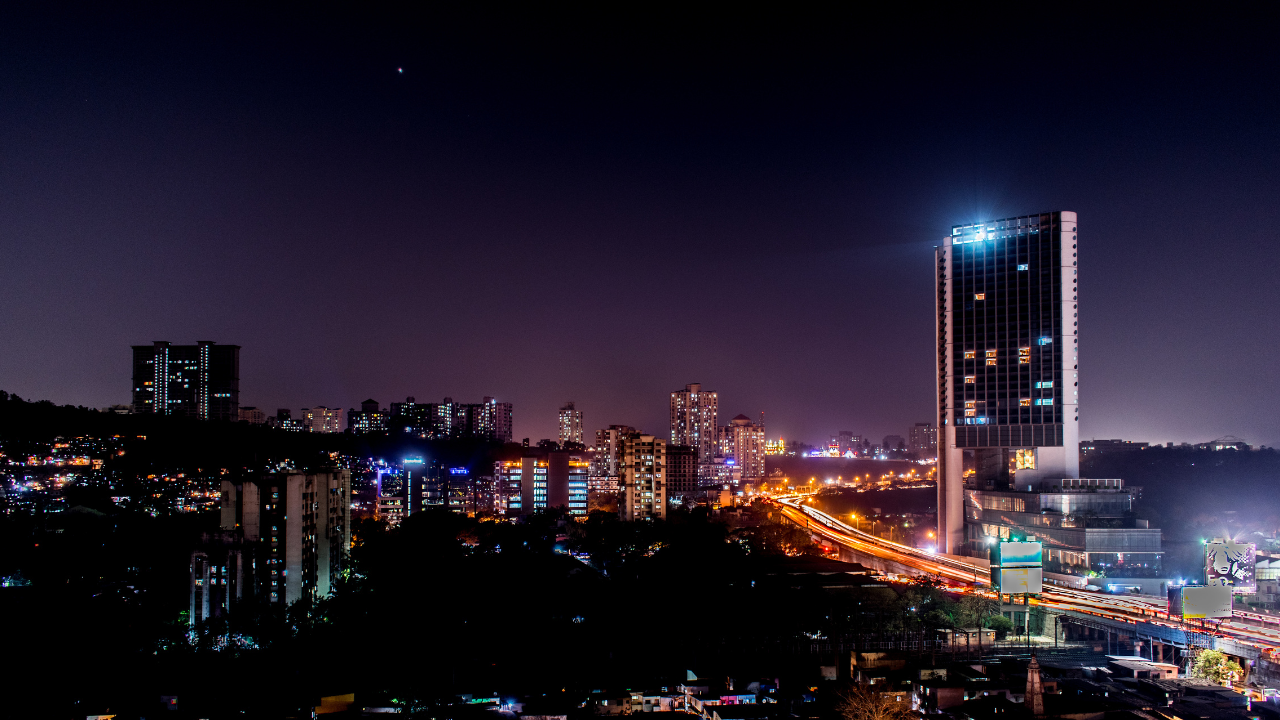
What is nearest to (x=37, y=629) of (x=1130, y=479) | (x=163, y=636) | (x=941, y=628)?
(x=163, y=636)

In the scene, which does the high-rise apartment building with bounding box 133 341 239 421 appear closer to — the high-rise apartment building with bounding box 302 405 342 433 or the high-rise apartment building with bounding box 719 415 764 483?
the high-rise apartment building with bounding box 302 405 342 433

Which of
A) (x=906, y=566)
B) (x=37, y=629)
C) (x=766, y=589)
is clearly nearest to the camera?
(x=37, y=629)

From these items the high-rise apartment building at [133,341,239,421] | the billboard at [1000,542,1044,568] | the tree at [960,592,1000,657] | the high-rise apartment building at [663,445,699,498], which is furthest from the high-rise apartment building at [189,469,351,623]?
the high-rise apartment building at [663,445,699,498]

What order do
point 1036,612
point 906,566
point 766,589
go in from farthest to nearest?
point 906,566 < point 766,589 < point 1036,612

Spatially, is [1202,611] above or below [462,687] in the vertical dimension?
above

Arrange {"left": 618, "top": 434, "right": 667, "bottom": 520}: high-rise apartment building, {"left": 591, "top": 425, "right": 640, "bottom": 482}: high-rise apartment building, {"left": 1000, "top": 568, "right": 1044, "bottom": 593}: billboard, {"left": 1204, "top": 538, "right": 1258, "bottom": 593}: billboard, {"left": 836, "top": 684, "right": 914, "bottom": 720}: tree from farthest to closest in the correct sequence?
{"left": 591, "top": 425, "right": 640, "bottom": 482}: high-rise apartment building, {"left": 618, "top": 434, "right": 667, "bottom": 520}: high-rise apartment building, {"left": 1000, "top": 568, "right": 1044, "bottom": 593}: billboard, {"left": 1204, "top": 538, "right": 1258, "bottom": 593}: billboard, {"left": 836, "top": 684, "right": 914, "bottom": 720}: tree

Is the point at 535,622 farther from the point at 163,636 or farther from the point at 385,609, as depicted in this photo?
the point at 163,636
